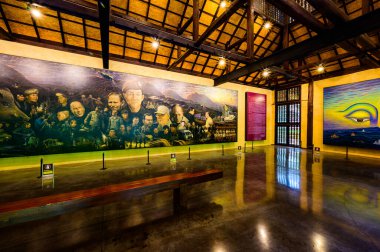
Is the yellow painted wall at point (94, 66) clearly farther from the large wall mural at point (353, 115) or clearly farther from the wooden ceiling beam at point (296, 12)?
the wooden ceiling beam at point (296, 12)

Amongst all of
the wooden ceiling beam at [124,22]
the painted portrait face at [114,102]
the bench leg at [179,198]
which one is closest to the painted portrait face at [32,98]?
the painted portrait face at [114,102]

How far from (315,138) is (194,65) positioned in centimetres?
1021

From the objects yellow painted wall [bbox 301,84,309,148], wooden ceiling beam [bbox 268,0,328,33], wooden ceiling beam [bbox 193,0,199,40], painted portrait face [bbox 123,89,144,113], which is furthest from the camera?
yellow painted wall [bbox 301,84,309,148]

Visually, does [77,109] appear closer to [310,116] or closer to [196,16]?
Result: [196,16]

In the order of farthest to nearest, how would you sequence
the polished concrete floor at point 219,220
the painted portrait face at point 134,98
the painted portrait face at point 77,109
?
1. the painted portrait face at point 134,98
2. the painted portrait face at point 77,109
3. the polished concrete floor at point 219,220

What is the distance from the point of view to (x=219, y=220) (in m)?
2.64

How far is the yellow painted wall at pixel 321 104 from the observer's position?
8391mm

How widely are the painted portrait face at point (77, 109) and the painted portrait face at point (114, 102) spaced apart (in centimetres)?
112

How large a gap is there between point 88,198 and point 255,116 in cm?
1252

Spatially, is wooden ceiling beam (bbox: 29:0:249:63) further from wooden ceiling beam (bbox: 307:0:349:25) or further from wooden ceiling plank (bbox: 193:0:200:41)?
wooden ceiling beam (bbox: 307:0:349:25)

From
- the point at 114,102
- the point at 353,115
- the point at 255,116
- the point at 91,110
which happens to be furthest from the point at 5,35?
the point at 353,115

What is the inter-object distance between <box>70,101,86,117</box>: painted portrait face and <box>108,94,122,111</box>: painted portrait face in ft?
3.69

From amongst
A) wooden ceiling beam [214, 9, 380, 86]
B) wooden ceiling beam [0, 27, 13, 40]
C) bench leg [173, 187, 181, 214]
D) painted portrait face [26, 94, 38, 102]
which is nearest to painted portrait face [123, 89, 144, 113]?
painted portrait face [26, 94, 38, 102]

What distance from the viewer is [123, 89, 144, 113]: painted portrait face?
24.9 ft
